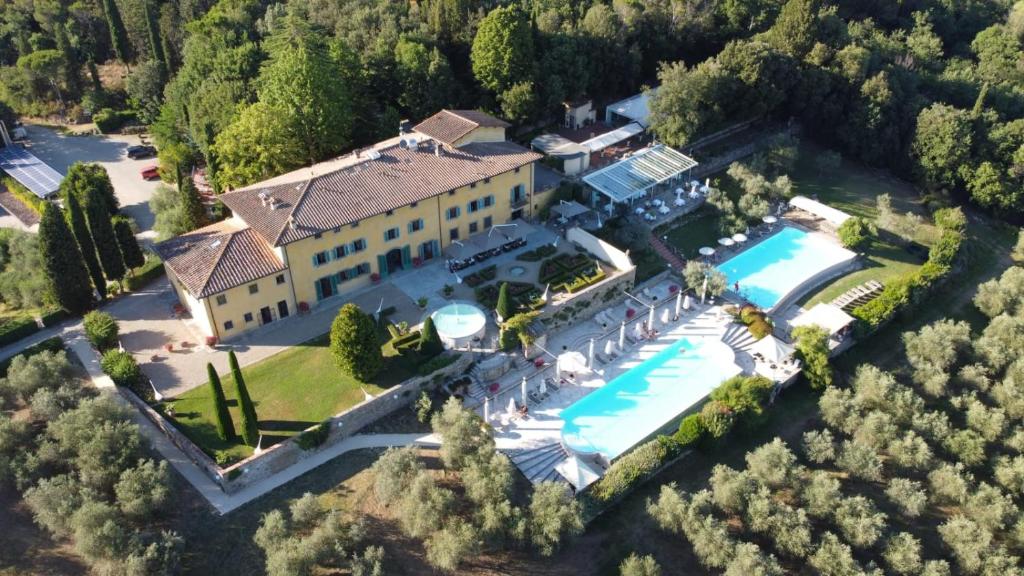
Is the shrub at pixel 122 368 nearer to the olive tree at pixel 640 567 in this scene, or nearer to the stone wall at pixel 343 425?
the stone wall at pixel 343 425

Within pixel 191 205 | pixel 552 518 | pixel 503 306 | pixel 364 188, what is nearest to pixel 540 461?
pixel 552 518

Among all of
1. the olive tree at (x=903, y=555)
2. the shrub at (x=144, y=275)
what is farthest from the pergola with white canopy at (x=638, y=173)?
the shrub at (x=144, y=275)

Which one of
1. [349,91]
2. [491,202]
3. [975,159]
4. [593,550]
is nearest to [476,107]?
[349,91]

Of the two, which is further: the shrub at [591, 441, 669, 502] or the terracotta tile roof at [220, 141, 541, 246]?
the terracotta tile roof at [220, 141, 541, 246]

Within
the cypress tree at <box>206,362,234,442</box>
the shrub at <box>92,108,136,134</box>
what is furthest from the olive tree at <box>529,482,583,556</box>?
the shrub at <box>92,108,136,134</box>

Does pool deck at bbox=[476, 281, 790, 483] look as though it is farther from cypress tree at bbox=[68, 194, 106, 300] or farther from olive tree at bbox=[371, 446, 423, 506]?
cypress tree at bbox=[68, 194, 106, 300]

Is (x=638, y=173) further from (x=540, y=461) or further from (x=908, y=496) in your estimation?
(x=908, y=496)
